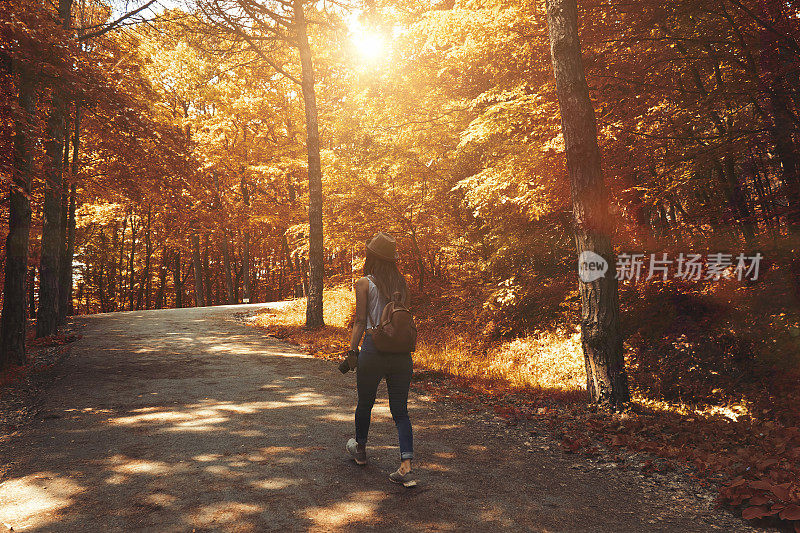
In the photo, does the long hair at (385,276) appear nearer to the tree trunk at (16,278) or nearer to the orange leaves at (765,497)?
the orange leaves at (765,497)

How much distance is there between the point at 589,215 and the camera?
6.36 metres

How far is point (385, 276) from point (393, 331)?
58 centimetres

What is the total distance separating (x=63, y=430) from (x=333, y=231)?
1049 centimetres

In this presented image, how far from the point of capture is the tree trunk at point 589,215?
6309 mm

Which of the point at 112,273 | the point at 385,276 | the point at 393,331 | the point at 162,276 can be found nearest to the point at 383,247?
the point at 385,276

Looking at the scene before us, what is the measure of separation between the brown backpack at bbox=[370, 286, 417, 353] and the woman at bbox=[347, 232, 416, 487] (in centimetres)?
10

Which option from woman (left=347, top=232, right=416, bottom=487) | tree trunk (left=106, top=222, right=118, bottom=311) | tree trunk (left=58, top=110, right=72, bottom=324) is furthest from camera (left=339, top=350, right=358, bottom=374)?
tree trunk (left=106, top=222, right=118, bottom=311)

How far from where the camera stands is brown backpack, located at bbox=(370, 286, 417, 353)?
4195mm

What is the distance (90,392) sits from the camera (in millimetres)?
7480

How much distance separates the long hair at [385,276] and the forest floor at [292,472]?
172 centimetres

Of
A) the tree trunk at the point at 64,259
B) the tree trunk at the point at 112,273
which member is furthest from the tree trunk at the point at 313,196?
the tree trunk at the point at 112,273

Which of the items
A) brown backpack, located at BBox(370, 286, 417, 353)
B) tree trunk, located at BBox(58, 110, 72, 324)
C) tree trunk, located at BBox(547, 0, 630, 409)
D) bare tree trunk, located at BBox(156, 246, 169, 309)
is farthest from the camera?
bare tree trunk, located at BBox(156, 246, 169, 309)

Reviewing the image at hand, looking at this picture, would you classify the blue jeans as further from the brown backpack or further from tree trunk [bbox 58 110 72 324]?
tree trunk [bbox 58 110 72 324]

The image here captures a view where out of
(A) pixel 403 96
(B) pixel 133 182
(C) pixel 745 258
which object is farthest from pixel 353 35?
(C) pixel 745 258
